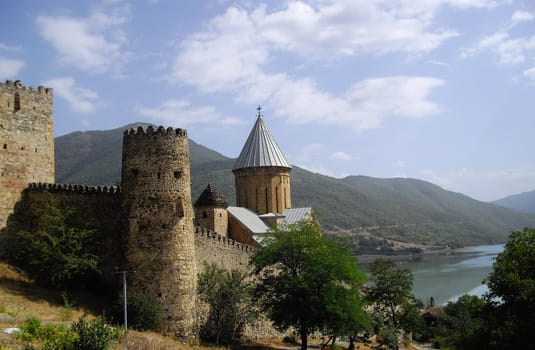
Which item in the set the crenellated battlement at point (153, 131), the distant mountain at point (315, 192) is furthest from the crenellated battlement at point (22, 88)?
the distant mountain at point (315, 192)

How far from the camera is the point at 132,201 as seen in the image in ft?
61.2

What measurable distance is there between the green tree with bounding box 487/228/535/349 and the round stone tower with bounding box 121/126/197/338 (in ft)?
33.6

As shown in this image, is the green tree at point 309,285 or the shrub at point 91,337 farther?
the green tree at point 309,285

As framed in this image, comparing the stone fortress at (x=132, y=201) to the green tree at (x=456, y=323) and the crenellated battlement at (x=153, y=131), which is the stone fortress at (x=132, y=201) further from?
the green tree at (x=456, y=323)

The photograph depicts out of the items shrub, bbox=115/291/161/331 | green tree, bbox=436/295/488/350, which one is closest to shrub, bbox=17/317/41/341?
shrub, bbox=115/291/161/331

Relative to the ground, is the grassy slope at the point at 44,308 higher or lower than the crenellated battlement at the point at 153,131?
lower

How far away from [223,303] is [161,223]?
15.1 feet

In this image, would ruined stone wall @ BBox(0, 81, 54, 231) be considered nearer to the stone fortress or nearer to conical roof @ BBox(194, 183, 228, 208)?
the stone fortress

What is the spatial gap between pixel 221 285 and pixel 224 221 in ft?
31.6

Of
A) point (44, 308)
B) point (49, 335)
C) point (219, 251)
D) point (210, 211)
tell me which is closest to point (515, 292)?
point (219, 251)

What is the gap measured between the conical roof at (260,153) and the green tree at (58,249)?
56.7 feet

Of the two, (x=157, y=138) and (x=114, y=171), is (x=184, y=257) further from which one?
(x=114, y=171)

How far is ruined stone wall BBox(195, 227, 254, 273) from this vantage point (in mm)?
22219

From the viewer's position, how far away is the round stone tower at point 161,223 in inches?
719
